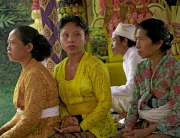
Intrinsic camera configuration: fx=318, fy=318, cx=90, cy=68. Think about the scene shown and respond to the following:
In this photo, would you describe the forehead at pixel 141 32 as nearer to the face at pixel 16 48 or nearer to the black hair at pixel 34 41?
the black hair at pixel 34 41

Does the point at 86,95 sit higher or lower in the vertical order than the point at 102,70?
lower

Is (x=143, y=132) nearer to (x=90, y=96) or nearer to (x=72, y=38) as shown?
(x=90, y=96)

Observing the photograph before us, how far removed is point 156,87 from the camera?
1934mm

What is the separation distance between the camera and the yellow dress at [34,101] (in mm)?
1876

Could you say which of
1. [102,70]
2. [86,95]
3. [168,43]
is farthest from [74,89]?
[168,43]

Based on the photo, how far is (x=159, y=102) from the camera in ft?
6.31

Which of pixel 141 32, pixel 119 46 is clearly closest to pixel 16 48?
pixel 141 32

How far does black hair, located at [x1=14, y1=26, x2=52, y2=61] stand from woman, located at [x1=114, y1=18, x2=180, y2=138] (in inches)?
23.9

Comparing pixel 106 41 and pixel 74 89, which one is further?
pixel 106 41

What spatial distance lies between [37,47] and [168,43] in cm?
84

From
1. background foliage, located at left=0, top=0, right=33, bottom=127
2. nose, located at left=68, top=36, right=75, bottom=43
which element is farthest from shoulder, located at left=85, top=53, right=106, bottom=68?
background foliage, located at left=0, top=0, right=33, bottom=127

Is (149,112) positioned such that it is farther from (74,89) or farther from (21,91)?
(21,91)

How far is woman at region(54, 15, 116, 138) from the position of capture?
195 centimetres

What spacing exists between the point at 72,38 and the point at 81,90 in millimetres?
336
